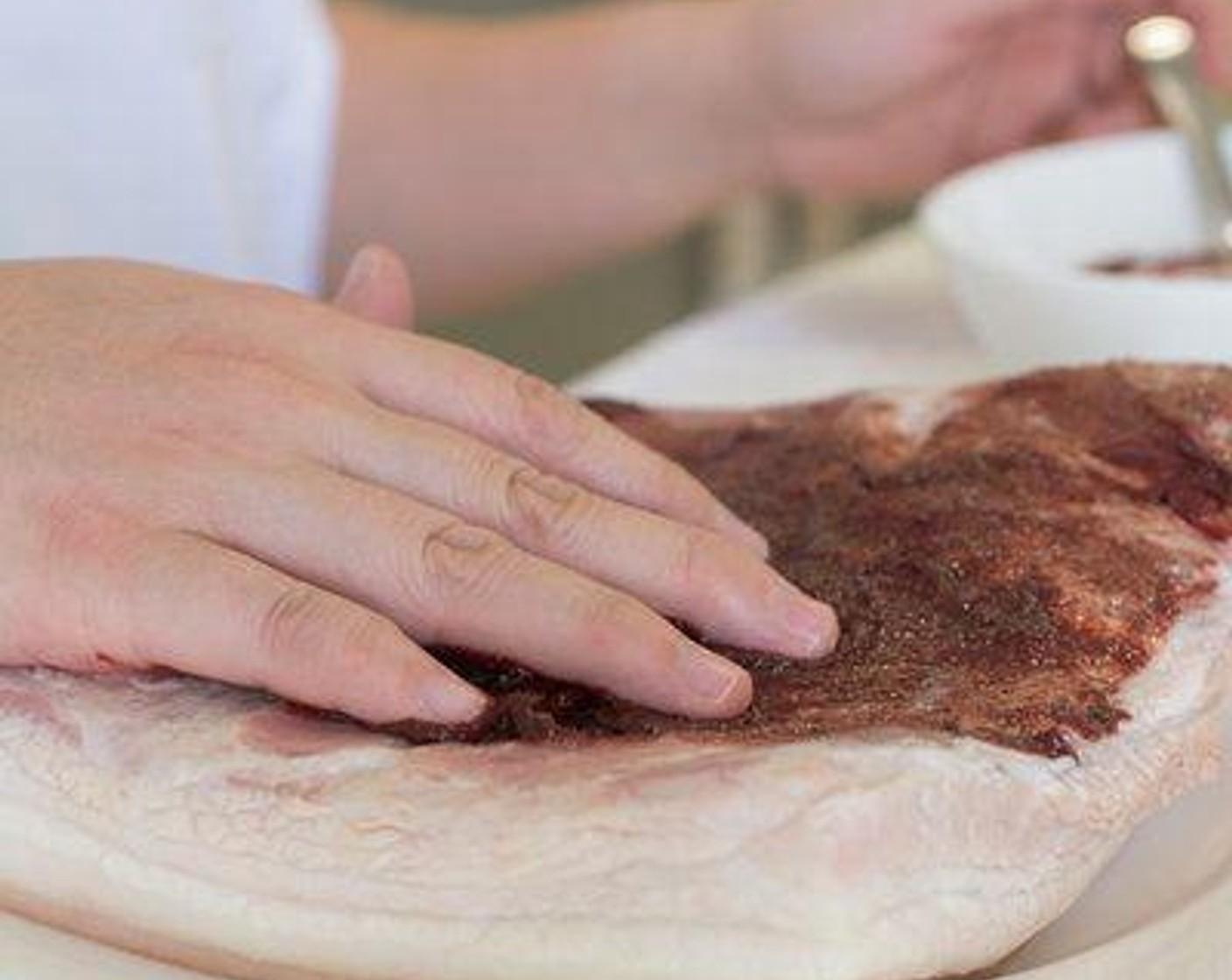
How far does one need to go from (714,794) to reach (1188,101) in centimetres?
89

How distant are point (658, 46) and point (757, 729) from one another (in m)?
0.97

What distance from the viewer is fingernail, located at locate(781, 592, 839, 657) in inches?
25.3

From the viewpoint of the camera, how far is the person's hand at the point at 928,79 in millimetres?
1348

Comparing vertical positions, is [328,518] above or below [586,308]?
above

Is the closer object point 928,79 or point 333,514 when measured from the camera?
point 333,514

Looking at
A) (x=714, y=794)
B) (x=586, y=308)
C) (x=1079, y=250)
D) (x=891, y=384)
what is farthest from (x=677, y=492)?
(x=586, y=308)

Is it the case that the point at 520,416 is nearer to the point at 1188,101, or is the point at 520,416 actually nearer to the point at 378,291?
the point at 378,291

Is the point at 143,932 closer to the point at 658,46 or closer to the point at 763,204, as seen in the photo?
the point at 658,46

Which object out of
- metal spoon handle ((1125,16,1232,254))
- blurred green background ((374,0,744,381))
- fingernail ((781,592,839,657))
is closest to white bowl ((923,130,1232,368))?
metal spoon handle ((1125,16,1232,254))

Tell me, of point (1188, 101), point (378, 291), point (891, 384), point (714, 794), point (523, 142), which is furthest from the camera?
point (523, 142)

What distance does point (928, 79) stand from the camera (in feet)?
4.54

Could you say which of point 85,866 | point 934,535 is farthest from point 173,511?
point 934,535

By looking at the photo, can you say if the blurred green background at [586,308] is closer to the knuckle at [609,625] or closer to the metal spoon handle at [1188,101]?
the metal spoon handle at [1188,101]

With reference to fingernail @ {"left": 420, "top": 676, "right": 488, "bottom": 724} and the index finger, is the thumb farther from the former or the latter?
fingernail @ {"left": 420, "top": 676, "right": 488, "bottom": 724}
